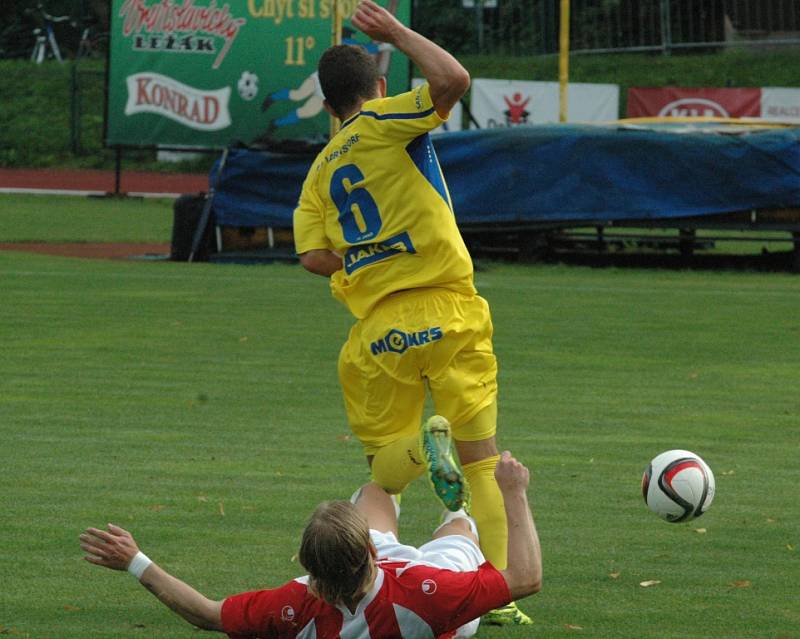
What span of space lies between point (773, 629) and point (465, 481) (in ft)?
3.94

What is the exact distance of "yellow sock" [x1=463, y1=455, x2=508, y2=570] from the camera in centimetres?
576

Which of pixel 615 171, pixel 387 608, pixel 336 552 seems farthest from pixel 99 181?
pixel 336 552

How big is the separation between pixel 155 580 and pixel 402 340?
144 cm

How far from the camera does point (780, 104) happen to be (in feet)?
110

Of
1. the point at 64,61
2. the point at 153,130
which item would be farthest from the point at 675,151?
the point at 64,61

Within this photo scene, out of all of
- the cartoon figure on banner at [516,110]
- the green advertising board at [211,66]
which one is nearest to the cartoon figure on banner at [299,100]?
the green advertising board at [211,66]

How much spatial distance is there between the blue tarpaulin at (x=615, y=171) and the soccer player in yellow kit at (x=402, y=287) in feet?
51.0

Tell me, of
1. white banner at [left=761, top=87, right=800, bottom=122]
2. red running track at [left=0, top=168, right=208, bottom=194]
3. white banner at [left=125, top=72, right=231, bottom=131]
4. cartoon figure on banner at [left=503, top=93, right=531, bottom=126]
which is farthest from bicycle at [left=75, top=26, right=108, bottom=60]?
white banner at [left=761, top=87, right=800, bottom=122]

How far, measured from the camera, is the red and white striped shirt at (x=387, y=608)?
4785 millimetres

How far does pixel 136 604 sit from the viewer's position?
5.94 meters

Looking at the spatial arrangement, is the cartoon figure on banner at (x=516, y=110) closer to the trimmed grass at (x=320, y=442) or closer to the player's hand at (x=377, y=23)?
the trimmed grass at (x=320, y=442)

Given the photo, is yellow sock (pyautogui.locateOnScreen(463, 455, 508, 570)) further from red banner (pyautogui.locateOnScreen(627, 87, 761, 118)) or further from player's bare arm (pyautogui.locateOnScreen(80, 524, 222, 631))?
red banner (pyautogui.locateOnScreen(627, 87, 761, 118))

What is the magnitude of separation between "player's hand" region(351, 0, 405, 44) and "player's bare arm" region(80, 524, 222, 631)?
6.63ft

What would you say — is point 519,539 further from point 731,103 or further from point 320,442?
point 731,103
